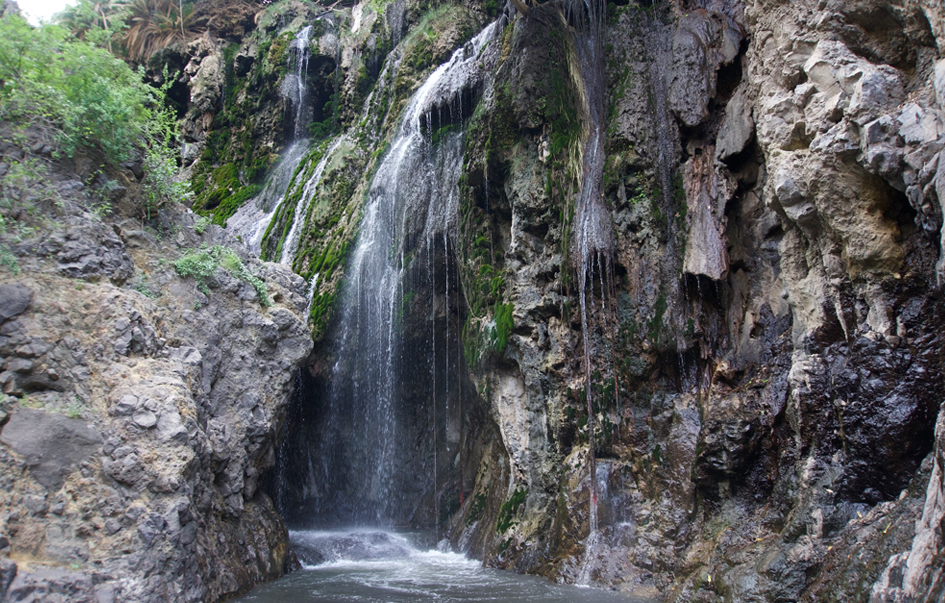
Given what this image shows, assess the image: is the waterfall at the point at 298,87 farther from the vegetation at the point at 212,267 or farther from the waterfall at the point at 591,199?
the vegetation at the point at 212,267

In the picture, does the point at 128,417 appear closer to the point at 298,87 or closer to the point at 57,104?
the point at 57,104

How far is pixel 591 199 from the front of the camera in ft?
34.6

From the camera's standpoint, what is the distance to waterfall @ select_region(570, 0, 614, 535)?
390 inches

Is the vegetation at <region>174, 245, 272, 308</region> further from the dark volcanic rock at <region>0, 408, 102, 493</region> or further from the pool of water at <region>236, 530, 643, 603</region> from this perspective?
the pool of water at <region>236, 530, 643, 603</region>

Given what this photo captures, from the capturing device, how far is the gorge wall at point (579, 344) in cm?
574

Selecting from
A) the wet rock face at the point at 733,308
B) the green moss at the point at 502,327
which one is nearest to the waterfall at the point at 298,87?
the wet rock face at the point at 733,308

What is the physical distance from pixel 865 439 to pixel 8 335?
9.26 metres

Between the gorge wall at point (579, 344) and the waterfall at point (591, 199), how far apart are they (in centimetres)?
8

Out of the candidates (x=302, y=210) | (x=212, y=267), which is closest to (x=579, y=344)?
(x=212, y=267)

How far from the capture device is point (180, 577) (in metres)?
6.18

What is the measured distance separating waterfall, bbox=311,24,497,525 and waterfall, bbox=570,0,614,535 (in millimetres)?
3525

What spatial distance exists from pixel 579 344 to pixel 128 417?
707 centimetres

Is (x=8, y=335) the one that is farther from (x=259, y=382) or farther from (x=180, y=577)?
(x=259, y=382)

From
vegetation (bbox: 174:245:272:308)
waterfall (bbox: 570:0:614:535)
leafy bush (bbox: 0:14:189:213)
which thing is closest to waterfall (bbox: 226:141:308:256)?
vegetation (bbox: 174:245:272:308)
